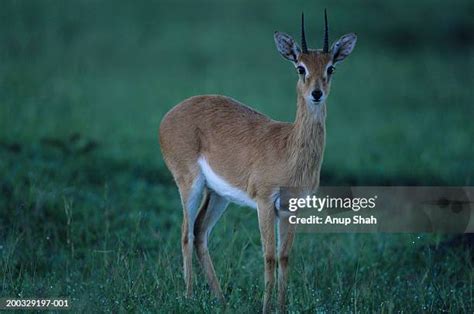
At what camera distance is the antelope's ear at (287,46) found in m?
6.18


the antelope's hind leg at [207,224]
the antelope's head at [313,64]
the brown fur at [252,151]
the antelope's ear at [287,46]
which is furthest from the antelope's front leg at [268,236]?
the antelope's ear at [287,46]

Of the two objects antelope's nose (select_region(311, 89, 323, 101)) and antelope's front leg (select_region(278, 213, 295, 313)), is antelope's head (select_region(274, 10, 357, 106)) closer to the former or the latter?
antelope's nose (select_region(311, 89, 323, 101))

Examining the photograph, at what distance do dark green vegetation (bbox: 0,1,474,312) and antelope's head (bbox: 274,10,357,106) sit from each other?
115 cm

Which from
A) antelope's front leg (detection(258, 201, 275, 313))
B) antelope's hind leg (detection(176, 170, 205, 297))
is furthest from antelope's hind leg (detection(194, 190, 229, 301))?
antelope's front leg (detection(258, 201, 275, 313))

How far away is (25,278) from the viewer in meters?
6.37

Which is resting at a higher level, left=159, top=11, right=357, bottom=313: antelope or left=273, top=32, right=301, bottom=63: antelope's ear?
left=273, top=32, right=301, bottom=63: antelope's ear

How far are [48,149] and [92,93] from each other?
265 cm

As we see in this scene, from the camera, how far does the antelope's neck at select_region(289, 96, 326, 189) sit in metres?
6.14

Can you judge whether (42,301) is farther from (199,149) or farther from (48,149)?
(48,149)

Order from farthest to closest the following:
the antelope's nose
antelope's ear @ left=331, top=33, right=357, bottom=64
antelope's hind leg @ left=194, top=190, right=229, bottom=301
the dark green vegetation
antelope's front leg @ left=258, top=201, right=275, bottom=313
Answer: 1. antelope's hind leg @ left=194, top=190, right=229, bottom=301
2. the dark green vegetation
3. antelope's ear @ left=331, top=33, right=357, bottom=64
4. antelope's front leg @ left=258, top=201, right=275, bottom=313
5. the antelope's nose

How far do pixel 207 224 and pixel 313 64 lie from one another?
1405 mm

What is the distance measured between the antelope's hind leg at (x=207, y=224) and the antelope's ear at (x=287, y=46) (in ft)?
3.76
